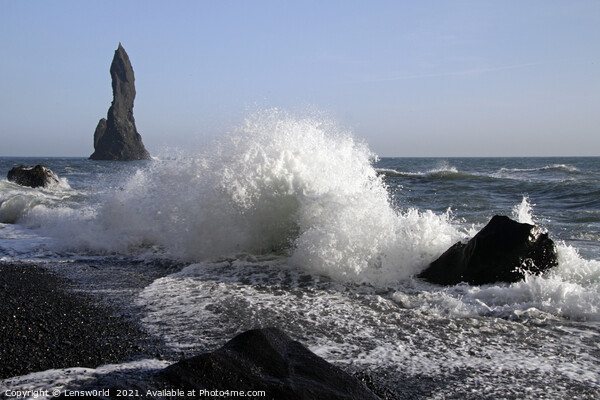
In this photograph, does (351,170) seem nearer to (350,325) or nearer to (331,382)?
(350,325)

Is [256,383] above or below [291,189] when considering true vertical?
below

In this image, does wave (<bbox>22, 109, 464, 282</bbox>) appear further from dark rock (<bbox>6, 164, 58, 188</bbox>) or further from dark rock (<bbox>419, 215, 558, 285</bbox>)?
dark rock (<bbox>6, 164, 58, 188</bbox>)

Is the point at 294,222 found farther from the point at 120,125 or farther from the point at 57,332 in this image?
the point at 120,125

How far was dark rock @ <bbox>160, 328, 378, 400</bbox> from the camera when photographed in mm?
2510

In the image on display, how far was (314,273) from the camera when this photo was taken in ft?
19.8

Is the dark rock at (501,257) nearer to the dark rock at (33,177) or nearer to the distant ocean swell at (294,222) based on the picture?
the distant ocean swell at (294,222)

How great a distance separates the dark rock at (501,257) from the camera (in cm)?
537

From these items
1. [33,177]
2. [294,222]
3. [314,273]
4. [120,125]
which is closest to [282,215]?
[294,222]

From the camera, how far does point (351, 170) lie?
7.75 meters

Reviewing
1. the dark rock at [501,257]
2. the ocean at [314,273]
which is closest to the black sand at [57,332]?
the ocean at [314,273]

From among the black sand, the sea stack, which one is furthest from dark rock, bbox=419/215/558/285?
the sea stack

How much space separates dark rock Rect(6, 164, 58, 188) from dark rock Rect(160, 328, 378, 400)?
2032 cm

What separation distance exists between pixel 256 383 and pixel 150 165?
8.00 metres

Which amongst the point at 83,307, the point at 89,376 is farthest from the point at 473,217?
the point at 89,376
